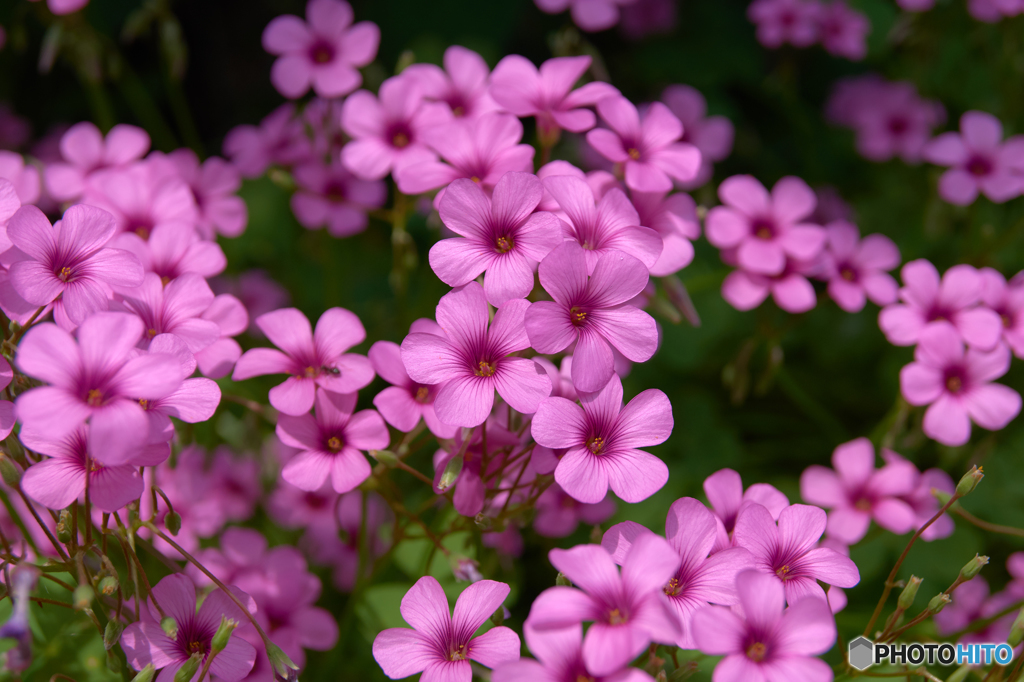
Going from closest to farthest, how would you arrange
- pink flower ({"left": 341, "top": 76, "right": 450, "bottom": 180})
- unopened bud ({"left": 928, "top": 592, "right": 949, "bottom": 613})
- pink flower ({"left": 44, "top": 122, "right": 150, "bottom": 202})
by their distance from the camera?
unopened bud ({"left": 928, "top": 592, "right": 949, "bottom": 613})
pink flower ({"left": 341, "top": 76, "right": 450, "bottom": 180})
pink flower ({"left": 44, "top": 122, "right": 150, "bottom": 202})

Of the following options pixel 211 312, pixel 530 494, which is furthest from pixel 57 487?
pixel 530 494

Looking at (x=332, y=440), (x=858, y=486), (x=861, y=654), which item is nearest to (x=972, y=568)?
(x=861, y=654)

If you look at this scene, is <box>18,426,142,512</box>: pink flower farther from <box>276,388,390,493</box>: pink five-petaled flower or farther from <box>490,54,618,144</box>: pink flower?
<box>490,54,618,144</box>: pink flower

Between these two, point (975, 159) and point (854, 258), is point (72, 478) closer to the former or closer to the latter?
point (854, 258)

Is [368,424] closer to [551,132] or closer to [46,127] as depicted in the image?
[551,132]

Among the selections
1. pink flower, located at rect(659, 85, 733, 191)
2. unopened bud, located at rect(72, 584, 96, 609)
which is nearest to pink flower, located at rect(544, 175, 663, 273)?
unopened bud, located at rect(72, 584, 96, 609)

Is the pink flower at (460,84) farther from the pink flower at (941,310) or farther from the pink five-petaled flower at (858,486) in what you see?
the pink five-petaled flower at (858,486)
